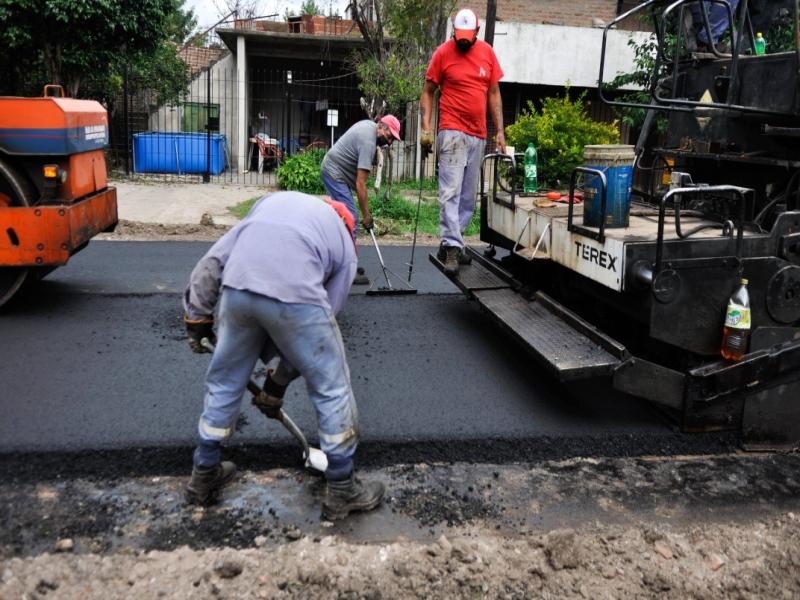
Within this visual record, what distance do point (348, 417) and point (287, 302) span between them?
57 centimetres

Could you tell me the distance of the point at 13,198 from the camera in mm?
6125

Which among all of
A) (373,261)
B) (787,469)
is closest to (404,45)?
(373,261)

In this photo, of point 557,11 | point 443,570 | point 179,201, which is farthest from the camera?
point 557,11

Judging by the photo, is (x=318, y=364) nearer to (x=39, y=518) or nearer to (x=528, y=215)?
(x=39, y=518)

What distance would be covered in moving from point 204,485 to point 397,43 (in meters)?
11.2

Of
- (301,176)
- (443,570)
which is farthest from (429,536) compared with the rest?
(301,176)

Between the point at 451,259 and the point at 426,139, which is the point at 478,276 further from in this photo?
the point at 426,139

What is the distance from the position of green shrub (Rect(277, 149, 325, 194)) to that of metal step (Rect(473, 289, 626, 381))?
8.46 meters

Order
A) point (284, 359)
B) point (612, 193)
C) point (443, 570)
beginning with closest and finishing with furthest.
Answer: point (443, 570) → point (284, 359) → point (612, 193)

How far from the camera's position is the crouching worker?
3.12 m

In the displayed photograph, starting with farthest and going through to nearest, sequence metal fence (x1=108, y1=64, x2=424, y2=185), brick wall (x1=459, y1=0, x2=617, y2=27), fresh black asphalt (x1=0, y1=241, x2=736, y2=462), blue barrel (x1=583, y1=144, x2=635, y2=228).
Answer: brick wall (x1=459, y1=0, x2=617, y2=27) → metal fence (x1=108, y1=64, x2=424, y2=185) → blue barrel (x1=583, y1=144, x2=635, y2=228) → fresh black asphalt (x1=0, y1=241, x2=736, y2=462)

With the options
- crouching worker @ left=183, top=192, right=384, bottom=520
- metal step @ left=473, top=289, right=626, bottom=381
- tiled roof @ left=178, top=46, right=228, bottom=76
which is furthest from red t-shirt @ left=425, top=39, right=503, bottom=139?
tiled roof @ left=178, top=46, right=228, bottom=76

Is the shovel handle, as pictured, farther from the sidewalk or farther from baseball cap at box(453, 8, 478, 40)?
the sidewalk

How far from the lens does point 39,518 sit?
3387mm
